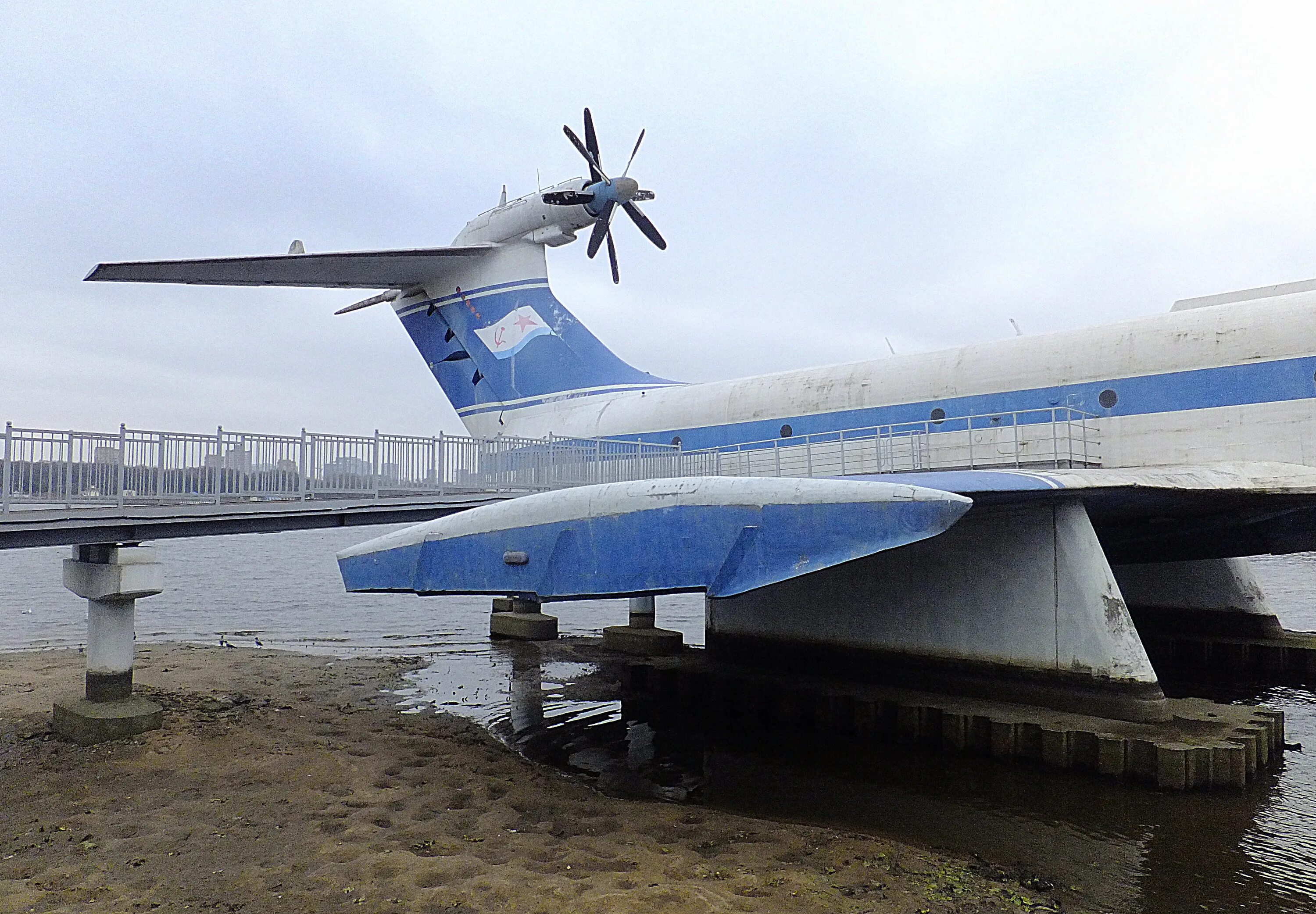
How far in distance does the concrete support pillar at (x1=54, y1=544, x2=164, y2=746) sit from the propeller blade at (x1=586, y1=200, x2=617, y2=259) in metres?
12.5

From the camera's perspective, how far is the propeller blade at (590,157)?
Result: 794 inches

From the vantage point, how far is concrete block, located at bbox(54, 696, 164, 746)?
10867 mm

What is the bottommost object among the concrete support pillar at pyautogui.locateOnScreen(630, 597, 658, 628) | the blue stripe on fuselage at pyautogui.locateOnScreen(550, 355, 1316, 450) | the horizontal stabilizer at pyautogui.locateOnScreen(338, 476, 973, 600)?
the concrete support pillar at pyautogui.locateOnScreen(630, 597, 658, 628)

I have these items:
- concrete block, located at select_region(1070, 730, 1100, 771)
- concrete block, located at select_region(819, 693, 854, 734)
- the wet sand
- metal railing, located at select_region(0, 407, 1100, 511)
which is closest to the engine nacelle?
metal railing, located at select_region(0, 407, 1100, 511)

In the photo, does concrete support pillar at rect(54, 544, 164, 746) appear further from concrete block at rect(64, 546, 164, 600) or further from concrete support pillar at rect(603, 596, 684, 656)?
concrete support pillar at rect(603, 596, 684, 656)

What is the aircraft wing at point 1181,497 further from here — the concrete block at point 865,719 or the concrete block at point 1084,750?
the concrete block at point 865,719

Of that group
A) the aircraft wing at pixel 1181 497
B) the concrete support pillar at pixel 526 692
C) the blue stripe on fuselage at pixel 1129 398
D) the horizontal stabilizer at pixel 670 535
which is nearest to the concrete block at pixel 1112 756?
the aircraft wing at pixel 1181 497

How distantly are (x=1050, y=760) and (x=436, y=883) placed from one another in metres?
6.97

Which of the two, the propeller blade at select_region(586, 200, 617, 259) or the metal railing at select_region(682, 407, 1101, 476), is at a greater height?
the propeller blade at select_region(586, 200, 617, 259)

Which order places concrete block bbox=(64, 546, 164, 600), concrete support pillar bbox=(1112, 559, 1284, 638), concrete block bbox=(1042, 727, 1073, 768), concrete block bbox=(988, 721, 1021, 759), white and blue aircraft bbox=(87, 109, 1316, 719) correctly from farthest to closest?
concrete support pillar bbox=(1112, 559, 1284, 638)
concrete block bbox=(64, 546, 164, 600)
concrete block bbox=(988, 721, 1021, 759)
concrete block bbox=(1042, 727, 1073, 768)
white and blue aircraft bbox=(87, 109, 1316, 719)

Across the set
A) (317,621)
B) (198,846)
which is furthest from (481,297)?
(198,846)

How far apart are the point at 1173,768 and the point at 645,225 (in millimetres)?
16305

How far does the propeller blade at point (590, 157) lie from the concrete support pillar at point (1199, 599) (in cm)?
1432

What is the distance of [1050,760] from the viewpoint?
33.8 feet
